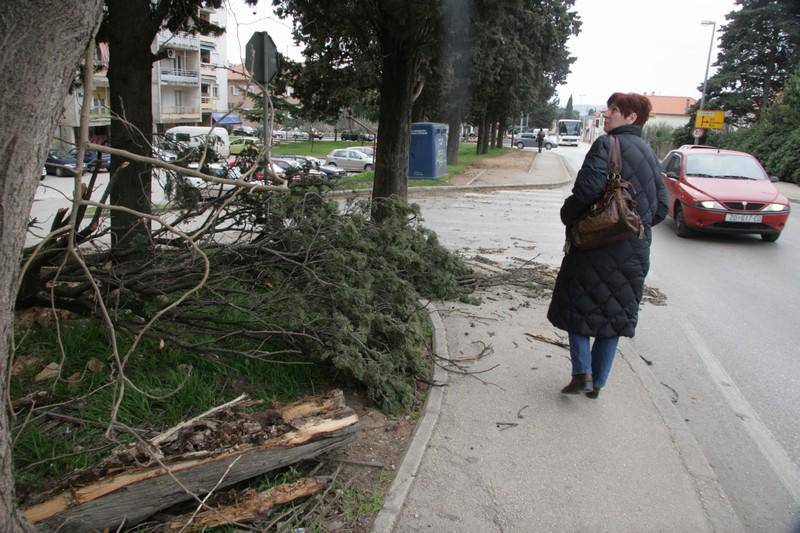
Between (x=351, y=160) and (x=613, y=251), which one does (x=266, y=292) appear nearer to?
(x=613, y=251)

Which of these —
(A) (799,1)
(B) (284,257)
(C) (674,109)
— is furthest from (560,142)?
(B) (284,257)

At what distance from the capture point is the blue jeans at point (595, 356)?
13.8 feet

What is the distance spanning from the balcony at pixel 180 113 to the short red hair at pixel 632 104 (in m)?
51.9

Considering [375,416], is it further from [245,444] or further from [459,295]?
[459,295]

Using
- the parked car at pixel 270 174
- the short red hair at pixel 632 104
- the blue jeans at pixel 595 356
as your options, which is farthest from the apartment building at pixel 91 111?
the blue jeans at pixel 595 356

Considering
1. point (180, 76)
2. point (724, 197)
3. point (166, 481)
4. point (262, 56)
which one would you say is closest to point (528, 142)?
point (180, 76)

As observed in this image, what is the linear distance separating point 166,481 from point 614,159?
10.4 ft

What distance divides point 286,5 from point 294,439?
7.72m

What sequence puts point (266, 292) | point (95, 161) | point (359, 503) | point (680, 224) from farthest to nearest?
1. point (680, 224)
2. point (95, 161)
3. point (266, 292)
4. point (359, 503)

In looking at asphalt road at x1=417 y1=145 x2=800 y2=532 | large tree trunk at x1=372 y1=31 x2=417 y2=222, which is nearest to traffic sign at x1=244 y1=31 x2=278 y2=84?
large tree trunk at x1=372 y1=31 x2=417 y2=222

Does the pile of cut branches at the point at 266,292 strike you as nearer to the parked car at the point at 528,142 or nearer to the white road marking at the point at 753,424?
the white road marking at the point at 753,424

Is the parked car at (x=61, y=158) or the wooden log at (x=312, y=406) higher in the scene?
the parked car at (x=61, y=158)

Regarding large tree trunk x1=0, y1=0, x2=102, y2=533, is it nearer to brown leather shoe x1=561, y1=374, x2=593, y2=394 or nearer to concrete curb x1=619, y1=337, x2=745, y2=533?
concrete curb x1=619, y1=337, x2=745, y2=533

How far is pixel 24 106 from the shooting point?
1947 mm
